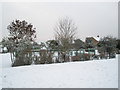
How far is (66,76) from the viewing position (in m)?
4.04

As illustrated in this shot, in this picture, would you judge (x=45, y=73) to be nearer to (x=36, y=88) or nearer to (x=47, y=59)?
(x=36, y=88)

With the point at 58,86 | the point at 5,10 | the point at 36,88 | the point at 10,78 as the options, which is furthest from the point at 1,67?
the point at 5,10

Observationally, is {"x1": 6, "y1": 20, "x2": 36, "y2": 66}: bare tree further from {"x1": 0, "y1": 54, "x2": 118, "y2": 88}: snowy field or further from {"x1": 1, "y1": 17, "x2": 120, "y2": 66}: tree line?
{"x1": 0, "y1": 54, "x2": 118, "y2": 88}: snowy field

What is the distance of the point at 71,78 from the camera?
158 inches

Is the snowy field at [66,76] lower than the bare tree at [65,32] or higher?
lower

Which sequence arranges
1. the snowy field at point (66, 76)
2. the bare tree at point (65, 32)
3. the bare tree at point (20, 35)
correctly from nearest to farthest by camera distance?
the snowy field at point (66, 76)
the bare tree at point (20, 35)
the bare tree at point (65, 32)

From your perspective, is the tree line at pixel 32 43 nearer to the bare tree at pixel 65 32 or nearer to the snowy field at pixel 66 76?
the bare tree at pixel 65 32

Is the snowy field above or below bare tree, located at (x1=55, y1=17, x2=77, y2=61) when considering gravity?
below

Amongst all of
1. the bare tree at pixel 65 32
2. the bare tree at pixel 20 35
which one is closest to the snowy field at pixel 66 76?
the bare tree at pixel 20 35

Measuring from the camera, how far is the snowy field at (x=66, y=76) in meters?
3.89

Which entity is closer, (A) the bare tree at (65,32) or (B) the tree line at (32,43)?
(B) the tree line at (32,43)

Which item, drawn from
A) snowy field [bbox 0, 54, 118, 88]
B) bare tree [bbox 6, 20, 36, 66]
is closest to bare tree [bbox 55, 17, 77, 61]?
bare tree [bbox 6, 20, 36, 66]

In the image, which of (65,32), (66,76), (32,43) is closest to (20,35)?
(32,43)

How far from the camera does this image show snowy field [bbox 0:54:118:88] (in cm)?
389
